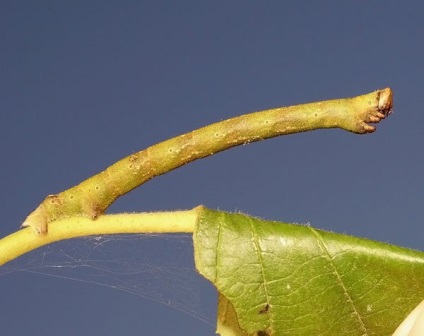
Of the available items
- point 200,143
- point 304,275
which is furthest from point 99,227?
point 304,275

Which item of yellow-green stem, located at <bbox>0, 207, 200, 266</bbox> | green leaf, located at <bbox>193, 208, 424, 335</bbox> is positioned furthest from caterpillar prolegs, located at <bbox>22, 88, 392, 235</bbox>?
green leaf, located at <bbox>193, 208, 424, 335</bbox>

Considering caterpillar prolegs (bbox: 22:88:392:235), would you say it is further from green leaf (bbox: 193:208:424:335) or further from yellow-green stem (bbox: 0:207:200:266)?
green leaf (bbox: 193:208:424:335)

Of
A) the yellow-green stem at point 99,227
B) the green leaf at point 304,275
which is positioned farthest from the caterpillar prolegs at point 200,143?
the green leaf at point 304,275

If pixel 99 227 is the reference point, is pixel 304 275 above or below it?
below

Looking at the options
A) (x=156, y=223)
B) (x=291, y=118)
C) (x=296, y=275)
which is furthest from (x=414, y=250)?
(x=156, y=223)

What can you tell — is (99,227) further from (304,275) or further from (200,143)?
(304,275)

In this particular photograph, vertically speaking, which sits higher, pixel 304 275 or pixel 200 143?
pixel 200 143

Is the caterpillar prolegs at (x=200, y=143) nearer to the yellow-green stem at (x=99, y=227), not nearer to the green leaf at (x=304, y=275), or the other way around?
the yellow-green stem at (x=99, y=227)
